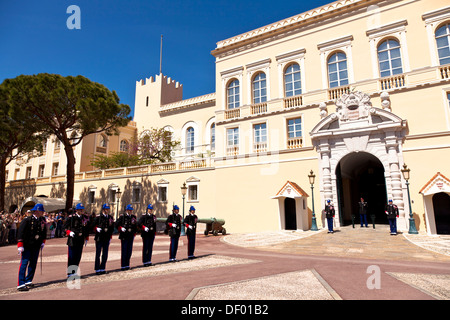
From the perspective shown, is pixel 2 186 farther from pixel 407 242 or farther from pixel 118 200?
pixel 407 242

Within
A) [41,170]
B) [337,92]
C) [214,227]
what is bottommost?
[214,227]

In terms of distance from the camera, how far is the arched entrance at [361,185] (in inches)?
776

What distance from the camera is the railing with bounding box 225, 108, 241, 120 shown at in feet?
74.5

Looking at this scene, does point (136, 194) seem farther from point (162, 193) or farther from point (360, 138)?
point (360, 138)

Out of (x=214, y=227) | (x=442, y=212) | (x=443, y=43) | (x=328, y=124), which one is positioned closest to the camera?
(x=442, y=212)

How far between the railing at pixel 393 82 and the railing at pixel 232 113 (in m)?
10.2

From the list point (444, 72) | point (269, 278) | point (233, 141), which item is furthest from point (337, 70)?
point (269, 278)

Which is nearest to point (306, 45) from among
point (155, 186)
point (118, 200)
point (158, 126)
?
point (155, 186)

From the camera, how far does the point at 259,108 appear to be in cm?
2186

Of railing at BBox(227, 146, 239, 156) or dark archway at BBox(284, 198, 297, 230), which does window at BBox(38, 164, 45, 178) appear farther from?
dark archway at BBox(284, 198, 297, 230)

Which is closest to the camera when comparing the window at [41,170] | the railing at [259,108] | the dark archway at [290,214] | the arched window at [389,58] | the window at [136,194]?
the arched window at [389,58]

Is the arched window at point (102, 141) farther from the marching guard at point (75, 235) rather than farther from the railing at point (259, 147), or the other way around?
the marching guard at point (75, 235)

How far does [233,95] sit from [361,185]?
1299 cm

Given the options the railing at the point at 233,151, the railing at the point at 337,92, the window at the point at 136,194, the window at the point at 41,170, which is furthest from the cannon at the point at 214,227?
the window at the point at 41,170
